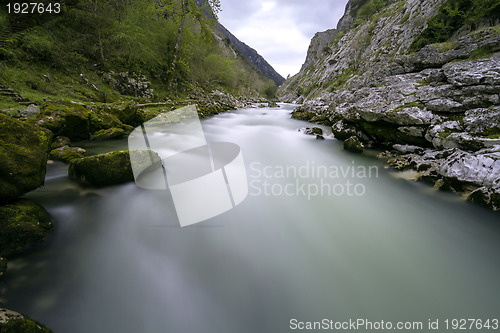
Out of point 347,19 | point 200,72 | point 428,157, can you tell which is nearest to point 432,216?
point 428,157

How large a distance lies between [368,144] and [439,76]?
10.6 ft

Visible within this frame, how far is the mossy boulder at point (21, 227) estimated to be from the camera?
2.32 m

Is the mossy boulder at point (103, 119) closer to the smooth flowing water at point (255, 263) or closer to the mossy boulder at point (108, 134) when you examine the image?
the mossy boulder at point (108, 134)

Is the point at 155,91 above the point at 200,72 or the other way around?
the other way around

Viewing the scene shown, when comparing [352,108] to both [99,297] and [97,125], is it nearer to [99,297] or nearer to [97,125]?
[99,297]

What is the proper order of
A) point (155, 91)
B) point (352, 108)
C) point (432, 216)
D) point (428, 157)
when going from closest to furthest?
point (432, 216) < point (428, 157) < point (352, 108) < point (155, 91)

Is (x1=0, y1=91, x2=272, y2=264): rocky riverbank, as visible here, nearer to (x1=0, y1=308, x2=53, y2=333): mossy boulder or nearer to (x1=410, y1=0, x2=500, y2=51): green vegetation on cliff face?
(x1=0, y1=308, x2=53, y2=333): mossy boulder

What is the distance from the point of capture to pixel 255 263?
2.79 m

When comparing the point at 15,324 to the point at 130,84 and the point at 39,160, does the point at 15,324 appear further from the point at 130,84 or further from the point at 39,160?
the point at 130,84

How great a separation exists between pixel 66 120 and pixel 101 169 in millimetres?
3898

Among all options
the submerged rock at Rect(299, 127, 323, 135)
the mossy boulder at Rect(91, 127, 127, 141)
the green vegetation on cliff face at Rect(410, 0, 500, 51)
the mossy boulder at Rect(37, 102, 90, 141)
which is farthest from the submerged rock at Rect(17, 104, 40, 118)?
the green vegetation on cliff face at Rect(410, 0, 500, 51)

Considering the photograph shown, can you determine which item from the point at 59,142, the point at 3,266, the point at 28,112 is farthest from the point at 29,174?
the point at 28,112

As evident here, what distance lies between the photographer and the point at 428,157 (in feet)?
18.8

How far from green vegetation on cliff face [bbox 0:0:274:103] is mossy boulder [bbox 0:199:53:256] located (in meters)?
8.71
